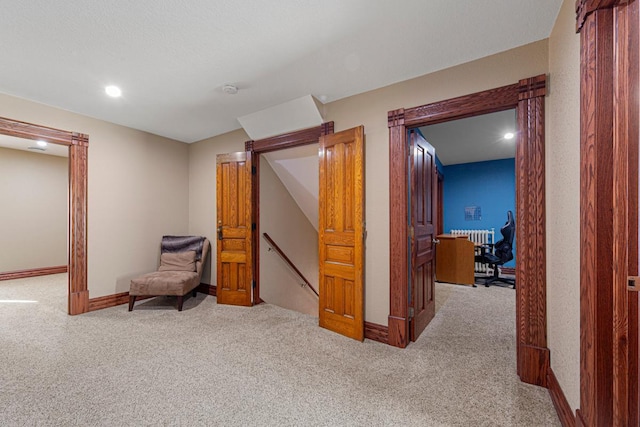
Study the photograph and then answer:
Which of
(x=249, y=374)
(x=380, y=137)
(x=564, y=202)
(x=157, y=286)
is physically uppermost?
(x=380, y=137)

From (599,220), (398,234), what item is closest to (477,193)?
(398,234)

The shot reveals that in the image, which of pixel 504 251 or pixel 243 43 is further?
pixel 504 251

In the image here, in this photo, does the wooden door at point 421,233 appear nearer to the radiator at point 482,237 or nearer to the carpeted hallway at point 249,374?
the carpeted hallway at point 249,374

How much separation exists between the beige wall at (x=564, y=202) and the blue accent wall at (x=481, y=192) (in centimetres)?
468

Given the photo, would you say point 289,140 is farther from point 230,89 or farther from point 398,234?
point 398,234

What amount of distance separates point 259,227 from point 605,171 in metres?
3.32

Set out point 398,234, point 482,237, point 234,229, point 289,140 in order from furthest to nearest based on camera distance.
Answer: point 482,237 < point 234,229 < point 289,140 < point 398,234

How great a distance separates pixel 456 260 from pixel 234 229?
12.4 feet

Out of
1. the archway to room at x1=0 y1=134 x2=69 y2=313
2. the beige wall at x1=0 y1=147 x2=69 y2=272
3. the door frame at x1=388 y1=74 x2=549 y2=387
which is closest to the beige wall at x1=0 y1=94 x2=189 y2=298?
the archway to room at x1=0 y1=134 x2=69 y2=313

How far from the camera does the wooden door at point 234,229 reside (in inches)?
143

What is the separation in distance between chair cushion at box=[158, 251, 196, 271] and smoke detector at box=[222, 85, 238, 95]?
2.33m

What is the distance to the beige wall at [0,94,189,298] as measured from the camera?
3.38m

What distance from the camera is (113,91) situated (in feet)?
8.99

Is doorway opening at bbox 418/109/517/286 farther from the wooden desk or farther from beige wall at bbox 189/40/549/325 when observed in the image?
beige wall at bbox 189/40/549/325
